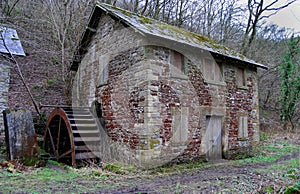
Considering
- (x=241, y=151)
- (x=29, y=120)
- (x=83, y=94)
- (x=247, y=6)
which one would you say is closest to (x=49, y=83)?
(x=83, y=94)

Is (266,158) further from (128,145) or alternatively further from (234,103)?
(128,145)

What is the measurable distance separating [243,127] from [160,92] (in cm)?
479

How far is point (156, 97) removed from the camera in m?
7.30

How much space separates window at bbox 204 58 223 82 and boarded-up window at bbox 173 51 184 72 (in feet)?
3.94

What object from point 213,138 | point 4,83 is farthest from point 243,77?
point 4,83

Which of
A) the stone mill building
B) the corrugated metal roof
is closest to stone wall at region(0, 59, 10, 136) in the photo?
the corrugated metal roof

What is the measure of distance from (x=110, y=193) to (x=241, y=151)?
6951mm

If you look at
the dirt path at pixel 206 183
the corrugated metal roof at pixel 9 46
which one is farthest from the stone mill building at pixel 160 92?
the corrugated metal roof at pixel 9 46

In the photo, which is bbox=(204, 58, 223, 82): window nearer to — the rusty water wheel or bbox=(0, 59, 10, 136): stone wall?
the rusty water wheel

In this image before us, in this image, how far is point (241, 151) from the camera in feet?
33.5

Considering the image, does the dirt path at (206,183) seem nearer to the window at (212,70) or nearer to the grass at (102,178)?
the grass at (102,178)

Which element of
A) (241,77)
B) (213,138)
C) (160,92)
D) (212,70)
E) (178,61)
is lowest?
(213,138)

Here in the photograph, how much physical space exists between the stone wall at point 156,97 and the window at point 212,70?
5.3 inches

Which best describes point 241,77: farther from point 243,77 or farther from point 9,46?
point 9,46
